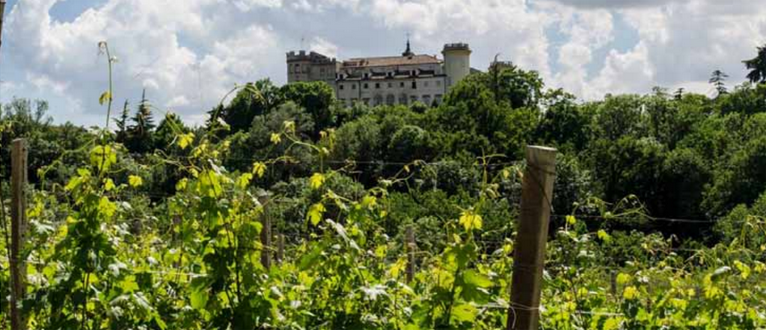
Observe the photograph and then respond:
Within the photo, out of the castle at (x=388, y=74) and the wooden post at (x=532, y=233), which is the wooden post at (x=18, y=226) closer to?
the wooden post at (x=532, y=233)

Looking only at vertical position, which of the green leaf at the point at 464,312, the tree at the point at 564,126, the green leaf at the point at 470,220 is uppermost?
the tree at the point at 564,126

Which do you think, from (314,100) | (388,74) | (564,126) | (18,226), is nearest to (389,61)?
(388,74)

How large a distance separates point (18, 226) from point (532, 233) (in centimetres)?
236

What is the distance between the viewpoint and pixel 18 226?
406 centimetres

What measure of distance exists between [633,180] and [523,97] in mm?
16614

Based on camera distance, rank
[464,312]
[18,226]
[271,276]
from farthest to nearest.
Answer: [18,226], [271,276], [464,312]

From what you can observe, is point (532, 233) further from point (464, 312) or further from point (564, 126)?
point (564, 126)

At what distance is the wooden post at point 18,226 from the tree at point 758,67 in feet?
250

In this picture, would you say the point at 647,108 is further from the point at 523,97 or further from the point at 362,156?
the point at 362,156

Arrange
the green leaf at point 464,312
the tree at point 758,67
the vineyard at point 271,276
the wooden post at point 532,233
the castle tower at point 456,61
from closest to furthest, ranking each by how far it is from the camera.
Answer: the wooden post at point 532,233 < the green leaf at point 464,312 < the vineyard at point 271,276 < the tree at point 758,67 < the castle tower at point 456,61

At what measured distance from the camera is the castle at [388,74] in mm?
114000

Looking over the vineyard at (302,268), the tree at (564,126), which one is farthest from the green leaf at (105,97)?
the tree at (564,126)

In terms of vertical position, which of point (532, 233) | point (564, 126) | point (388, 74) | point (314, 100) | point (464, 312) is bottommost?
point (464, 312)

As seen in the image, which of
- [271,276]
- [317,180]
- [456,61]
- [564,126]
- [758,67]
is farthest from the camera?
[456,61]
